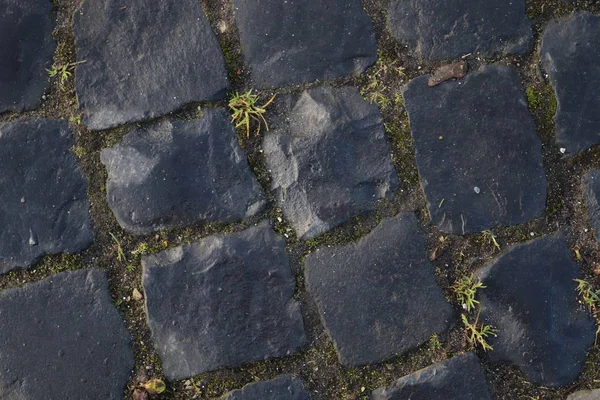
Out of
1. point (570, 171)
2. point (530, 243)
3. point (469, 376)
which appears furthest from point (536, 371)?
point (570, 171)

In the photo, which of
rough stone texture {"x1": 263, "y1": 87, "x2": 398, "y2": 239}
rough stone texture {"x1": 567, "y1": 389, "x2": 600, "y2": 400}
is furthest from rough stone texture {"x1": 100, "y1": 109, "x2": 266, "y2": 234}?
rough stone texture {"x1": 567, "y1": 389, "x2": 600, "y2": 400}

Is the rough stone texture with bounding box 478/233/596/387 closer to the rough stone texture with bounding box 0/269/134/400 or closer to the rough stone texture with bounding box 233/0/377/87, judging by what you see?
the rough stone texture with bounding box 233/0/377/87

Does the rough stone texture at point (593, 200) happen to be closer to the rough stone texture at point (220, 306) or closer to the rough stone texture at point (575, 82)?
the rough stone texture at point (575, 82)

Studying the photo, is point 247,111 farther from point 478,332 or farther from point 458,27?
point 478,332

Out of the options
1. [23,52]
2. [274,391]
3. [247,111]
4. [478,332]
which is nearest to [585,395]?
[478,332]

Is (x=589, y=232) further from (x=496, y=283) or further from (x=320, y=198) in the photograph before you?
(x=320, y=198)

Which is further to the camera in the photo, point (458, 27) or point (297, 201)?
point (458, 27)

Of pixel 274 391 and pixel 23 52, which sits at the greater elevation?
pixel 23 52
